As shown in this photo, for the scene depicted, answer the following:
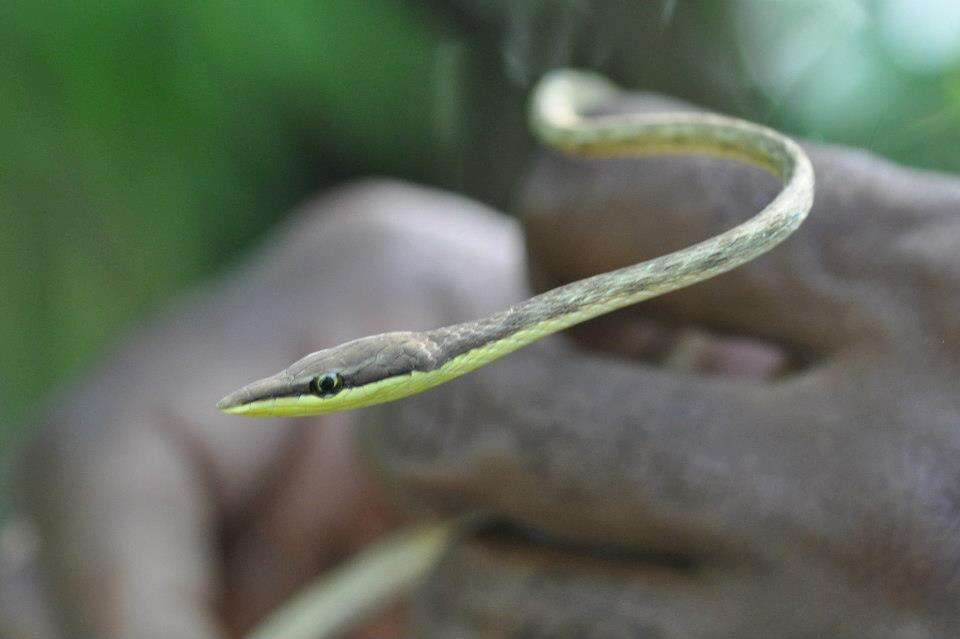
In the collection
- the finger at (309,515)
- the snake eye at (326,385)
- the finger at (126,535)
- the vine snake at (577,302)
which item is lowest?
the finger at (309,515)

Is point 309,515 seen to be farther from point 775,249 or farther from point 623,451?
point 775,249

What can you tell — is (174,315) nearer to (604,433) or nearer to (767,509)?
(604,433)

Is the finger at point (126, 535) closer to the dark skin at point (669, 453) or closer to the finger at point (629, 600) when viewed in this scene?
the dark skin at point (669, 453)

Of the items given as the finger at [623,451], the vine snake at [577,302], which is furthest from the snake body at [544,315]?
the finger at [623,451]

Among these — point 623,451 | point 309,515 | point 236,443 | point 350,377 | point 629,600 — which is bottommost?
point 309,515

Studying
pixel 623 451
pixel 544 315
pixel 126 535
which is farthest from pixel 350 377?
pixel 126 535

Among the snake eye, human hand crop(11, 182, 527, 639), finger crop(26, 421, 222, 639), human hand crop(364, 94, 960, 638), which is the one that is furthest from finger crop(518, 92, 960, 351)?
finger crop(26, 421, 222, 639)
